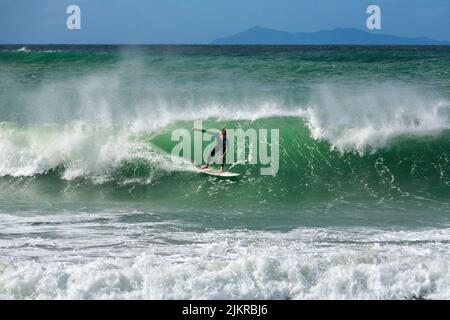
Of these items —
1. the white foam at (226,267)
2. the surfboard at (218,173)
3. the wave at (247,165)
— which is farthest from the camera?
the surfboard at (218,173)

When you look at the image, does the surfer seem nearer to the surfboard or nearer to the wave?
the surfboard

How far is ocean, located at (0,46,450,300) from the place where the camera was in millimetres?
7344

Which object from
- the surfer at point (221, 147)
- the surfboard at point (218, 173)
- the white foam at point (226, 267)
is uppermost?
the surfer at point (221, 147)

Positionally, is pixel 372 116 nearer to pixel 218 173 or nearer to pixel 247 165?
pixel 247 165

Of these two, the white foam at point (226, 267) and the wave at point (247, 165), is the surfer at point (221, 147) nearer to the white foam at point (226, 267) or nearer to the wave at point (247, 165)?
the wave at point (247, 165)

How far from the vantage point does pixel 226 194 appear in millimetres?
12594

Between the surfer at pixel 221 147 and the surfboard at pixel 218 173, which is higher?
the surfer at pixel 221 147

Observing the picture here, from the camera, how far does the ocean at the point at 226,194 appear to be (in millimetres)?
7344

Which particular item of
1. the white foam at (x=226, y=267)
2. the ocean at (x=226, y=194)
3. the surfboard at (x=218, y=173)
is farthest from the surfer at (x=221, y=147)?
the white foam at (x=226, y=267)

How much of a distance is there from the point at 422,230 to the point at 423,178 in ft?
14.3

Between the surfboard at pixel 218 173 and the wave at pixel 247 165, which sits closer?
the wave at pixel 247 165

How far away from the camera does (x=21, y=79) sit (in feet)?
91.1

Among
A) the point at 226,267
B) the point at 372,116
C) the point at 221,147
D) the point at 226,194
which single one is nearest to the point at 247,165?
the point at 221,147
